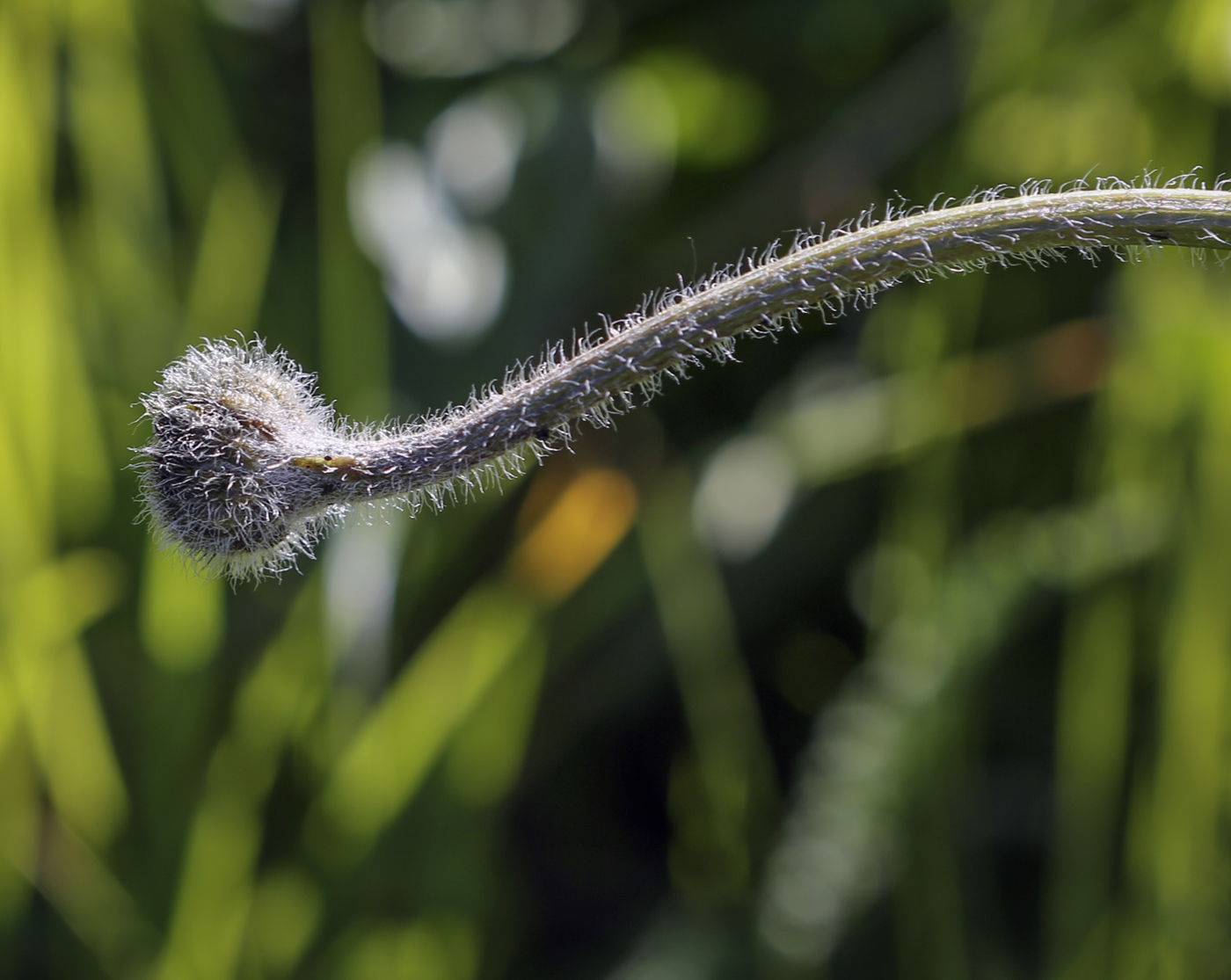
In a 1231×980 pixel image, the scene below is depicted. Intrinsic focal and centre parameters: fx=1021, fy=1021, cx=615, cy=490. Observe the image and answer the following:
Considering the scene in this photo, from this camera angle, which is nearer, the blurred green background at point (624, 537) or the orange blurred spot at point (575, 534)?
the blurred green background at point (624, 537)

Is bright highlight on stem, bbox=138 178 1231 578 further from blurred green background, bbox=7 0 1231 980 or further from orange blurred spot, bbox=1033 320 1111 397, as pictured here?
orange blurred spot, bbox=1033 320 1111 397

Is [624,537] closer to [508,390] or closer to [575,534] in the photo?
[575,534]

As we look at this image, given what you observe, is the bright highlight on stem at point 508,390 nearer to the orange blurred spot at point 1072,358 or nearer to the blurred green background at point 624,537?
the blurred green background at point 624,537

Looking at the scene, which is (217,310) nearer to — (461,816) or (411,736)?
(411,736)

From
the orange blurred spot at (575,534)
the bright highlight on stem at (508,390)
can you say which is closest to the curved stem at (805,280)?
the bright highlight on stem at (508,390)

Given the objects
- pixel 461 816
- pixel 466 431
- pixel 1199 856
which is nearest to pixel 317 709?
pixel 461 816

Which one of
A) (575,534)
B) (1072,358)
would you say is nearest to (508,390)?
(575,534)

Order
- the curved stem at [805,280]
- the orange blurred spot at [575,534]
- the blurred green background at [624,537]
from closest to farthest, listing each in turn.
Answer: the curved stem at [805,280], the blurred green background at [624,537], the orange blurred spot at [575,534]
